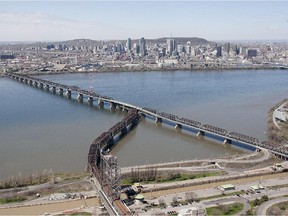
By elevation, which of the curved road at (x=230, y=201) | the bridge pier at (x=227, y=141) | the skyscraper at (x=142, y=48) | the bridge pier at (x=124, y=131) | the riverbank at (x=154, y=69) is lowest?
the curved road at (x=230, y=201)

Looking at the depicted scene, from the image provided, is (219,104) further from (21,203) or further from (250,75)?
Answer: (250,75)

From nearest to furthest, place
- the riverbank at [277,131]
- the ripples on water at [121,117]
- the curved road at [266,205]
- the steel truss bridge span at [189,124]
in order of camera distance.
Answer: the curved road at [266,205]
the ripples on water at [121,117]
the steel truss bridge span at [189,124]
the riverbank at [277,131]

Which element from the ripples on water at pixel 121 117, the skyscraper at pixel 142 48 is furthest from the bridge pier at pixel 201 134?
the skyscraper at pixel 142 48

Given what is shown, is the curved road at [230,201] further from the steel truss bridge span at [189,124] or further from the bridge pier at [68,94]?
the bridge pier at [68,94]

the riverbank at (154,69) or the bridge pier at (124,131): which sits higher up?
the riverbank at (154,69)

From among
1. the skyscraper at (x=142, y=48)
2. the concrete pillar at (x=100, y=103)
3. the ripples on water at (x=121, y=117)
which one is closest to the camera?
the ripples on water at (x=121, y=117)

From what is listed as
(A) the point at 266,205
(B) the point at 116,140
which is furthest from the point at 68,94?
(A) the point at 266,205

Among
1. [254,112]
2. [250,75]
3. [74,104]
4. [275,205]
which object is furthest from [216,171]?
[250,75]

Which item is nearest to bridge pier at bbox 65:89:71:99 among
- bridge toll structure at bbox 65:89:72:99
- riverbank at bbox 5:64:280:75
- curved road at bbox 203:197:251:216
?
bridge toll structure at bbox 65:89:72:99

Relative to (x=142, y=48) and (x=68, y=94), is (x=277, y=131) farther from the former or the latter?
(x=142, y=48)
